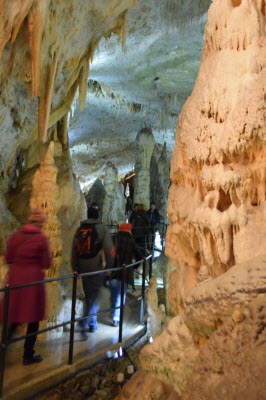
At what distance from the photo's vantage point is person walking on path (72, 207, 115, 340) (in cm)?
490

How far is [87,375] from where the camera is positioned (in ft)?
13.5

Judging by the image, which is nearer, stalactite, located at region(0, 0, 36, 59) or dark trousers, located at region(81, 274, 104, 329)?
dark trousers, located at region(81, 274, 104, 329)

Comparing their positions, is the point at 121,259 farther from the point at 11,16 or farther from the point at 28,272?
the point at 11,16

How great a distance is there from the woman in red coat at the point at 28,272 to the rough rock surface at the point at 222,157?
4.06 ft

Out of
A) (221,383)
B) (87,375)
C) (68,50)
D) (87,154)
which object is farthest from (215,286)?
(87,154)

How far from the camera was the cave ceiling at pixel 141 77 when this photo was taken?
877 cm

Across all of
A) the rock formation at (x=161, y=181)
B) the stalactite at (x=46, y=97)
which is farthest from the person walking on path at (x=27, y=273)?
the rock formation at (x=161, y=181)

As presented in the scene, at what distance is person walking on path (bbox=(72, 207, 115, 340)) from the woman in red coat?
92 cm

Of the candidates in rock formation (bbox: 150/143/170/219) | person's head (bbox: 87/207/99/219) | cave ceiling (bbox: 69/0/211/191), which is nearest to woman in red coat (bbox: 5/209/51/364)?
person's head (bbox: 87/207/99/219)

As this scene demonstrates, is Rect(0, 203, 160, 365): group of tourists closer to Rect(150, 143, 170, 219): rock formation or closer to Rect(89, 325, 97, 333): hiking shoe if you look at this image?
Rect(89, 325, 97, 333): hiking shoe

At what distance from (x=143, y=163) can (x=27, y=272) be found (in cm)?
1235

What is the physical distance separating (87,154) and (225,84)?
17.4 meters

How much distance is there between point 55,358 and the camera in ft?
13.9

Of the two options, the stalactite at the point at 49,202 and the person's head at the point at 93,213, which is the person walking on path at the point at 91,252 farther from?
the stalactite at the point at 49,202
